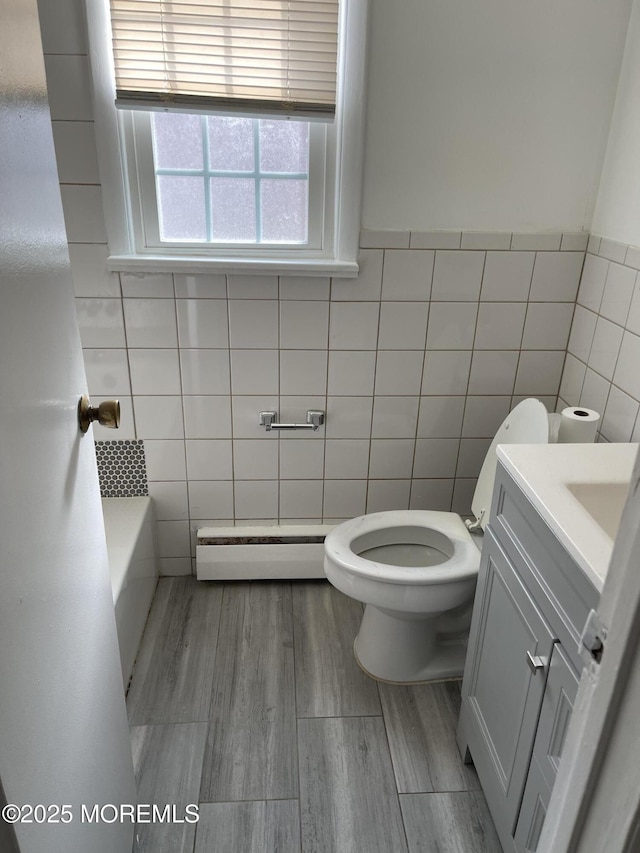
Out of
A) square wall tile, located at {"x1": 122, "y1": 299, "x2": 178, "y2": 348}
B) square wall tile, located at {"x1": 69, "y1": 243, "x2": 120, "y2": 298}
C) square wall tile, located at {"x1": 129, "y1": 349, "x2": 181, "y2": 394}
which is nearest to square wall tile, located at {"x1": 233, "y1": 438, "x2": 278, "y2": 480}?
square wall tile, located at {"x1": 129, "y1": 349, "x2": 181, "y2": 394}

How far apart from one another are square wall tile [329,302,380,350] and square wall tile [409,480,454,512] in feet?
1.80

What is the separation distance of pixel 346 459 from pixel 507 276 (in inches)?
31.3

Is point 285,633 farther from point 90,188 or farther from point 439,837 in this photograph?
point 90,188

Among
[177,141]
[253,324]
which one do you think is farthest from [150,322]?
[177,141]

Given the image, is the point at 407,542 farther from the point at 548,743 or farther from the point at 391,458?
the point at 548,743

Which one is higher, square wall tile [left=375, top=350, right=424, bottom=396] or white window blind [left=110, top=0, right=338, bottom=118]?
white window blind [left=110, top=0, right=338, bottom=118]

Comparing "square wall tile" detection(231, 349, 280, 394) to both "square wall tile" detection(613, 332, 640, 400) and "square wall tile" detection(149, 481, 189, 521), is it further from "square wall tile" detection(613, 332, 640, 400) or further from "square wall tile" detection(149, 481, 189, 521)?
"square wall tile" detection(613, 332, 640, 400)

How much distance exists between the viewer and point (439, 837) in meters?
1.43

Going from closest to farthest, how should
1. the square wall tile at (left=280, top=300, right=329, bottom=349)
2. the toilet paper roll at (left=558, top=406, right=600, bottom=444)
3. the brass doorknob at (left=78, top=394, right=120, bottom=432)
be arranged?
the brass doorknob at (left=78, top=394, right=120, bottom=432) → the toilet paper roll at (left=558, top=406, right=600, bottom=444) → the square wall tile at (left=280, top=300, right=329, bottom=349)

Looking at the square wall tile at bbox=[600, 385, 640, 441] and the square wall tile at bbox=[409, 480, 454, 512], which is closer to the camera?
the square wall tile at bbox=[600, 385, 640, 441]

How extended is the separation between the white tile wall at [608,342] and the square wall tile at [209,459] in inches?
45.3

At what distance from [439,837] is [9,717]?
1141mm

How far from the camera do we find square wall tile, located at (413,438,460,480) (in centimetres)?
215

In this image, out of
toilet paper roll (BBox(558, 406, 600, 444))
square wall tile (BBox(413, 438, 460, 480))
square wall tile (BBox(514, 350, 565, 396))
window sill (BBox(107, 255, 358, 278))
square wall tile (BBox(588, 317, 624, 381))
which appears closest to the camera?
toilet paper roll (BBox(558, 406, 600, 444))
